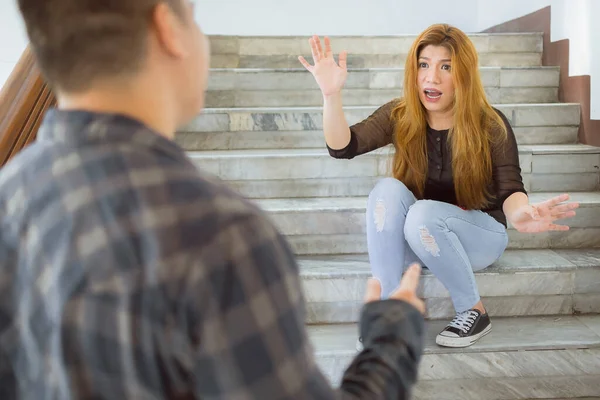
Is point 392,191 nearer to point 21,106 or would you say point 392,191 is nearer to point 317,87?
point 21,106

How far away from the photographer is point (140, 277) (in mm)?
443

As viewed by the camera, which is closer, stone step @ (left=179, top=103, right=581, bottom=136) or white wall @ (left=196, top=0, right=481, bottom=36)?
stone step @ (left=179, top=103, right=581, bottom=136)

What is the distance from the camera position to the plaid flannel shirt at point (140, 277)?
0.44m

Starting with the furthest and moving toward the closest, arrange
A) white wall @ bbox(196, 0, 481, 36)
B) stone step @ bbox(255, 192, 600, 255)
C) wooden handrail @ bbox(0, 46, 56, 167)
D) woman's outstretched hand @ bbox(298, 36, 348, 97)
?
white wall @ bbox(196, 0, 481, 36) < stone step @ bbox(255, 192, 600, 255) < woman's outstretched hand @ bbox(298, 36, 348, 97) < wooden handrail @ bbox(0, 46, 56, 167)

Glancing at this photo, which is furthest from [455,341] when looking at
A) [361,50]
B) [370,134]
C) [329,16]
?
[329,16]

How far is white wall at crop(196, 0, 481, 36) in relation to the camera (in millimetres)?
4066

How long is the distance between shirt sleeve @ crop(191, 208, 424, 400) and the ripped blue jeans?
1352 mm

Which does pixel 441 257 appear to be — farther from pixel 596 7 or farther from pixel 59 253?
pixel 59 253

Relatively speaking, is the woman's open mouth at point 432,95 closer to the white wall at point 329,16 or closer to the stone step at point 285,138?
the stone step at point 285,138

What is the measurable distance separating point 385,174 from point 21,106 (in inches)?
52.2

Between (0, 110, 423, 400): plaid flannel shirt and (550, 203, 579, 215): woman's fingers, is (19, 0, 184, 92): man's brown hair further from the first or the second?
(550, 203, 579, 215): woman's fingers

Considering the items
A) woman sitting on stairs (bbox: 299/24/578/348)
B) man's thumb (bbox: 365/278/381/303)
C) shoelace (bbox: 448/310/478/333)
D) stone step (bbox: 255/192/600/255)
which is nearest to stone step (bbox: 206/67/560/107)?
stone step (bbox: 255/192/600/255)

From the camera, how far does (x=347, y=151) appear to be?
6.40 ft

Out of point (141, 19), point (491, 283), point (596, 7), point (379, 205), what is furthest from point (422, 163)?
point (141, 19)
